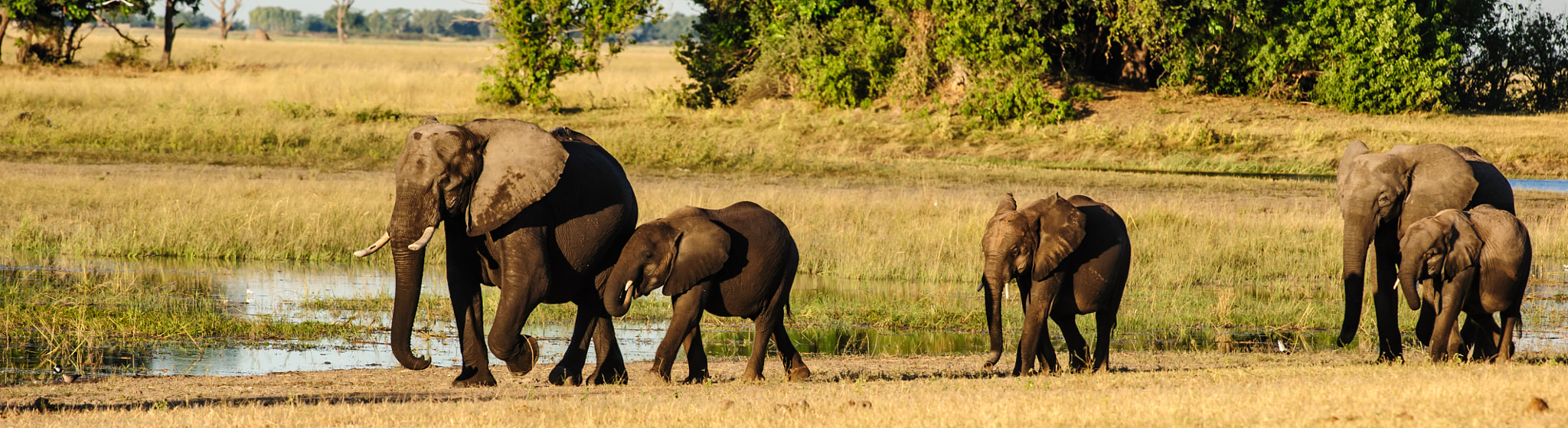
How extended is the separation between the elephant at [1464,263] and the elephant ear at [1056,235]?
7.69ft

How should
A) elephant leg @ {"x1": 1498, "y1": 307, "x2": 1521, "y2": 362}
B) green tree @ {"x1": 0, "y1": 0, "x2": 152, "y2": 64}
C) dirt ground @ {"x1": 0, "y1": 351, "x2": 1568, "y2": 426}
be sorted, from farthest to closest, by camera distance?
green tree @ {"x1": 0, "y1": 0, "x2": 152, "y2": 64} → elephant leg @ {"x1": 1498, "y1": 307, "x2": 1521, "y2": 362} → dirt ground @ {"x1": 0, "y1": 351, "x2": 1568, "y2": 426}

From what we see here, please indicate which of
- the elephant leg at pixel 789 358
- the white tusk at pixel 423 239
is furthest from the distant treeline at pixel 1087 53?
the white tusk at pixel 423 239

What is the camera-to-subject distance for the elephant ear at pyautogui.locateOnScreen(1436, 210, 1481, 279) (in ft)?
32.2

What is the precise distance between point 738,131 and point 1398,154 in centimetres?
2387

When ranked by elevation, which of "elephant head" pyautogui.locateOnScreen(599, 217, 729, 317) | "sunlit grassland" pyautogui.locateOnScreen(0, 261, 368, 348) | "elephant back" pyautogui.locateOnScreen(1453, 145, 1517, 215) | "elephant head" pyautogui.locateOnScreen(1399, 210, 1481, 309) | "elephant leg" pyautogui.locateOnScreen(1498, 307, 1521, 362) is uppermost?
"elephant back" pyautogui.locateOnScreen(1453, 145, 1517, 215)

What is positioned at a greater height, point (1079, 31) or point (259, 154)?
point (1079, 31)

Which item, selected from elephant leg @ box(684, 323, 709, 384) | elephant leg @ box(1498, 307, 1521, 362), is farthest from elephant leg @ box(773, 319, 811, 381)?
elephant leg @ box(1498, 307, 1521, 362)

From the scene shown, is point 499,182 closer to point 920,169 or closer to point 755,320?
point 755,320

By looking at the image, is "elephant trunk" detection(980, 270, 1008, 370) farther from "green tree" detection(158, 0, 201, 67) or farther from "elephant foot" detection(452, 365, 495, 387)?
"green tree" detection(158, 0, 201, 67)

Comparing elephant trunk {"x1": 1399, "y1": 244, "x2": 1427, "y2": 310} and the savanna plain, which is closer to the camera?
the savanna plain

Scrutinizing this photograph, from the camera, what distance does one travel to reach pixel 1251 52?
36.4 meters

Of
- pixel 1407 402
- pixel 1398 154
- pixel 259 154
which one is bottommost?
pixel 259 154

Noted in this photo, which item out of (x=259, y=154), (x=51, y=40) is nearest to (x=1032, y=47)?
(x=259, y=154)

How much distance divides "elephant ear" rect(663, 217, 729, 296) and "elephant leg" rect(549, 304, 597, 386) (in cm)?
76
